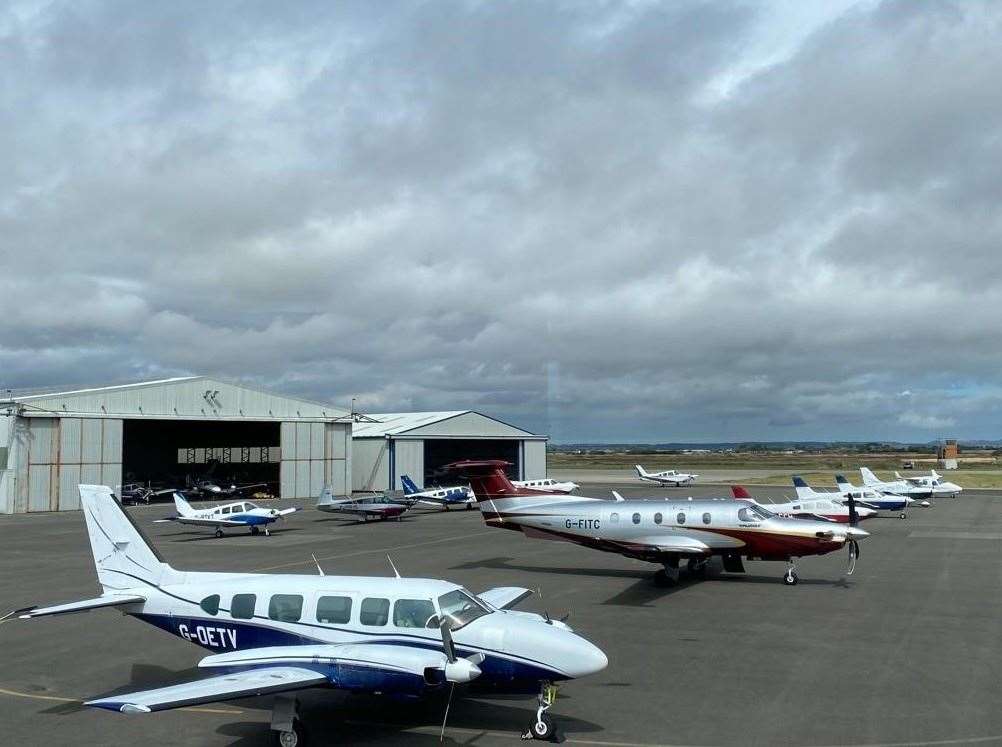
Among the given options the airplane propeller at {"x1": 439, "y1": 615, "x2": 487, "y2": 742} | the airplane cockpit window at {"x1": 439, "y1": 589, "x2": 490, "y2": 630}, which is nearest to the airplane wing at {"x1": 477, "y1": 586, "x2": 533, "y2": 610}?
the airplane cockpit window at {"x1": 439, "y1": 589, "x2": 490, "y2": 630}

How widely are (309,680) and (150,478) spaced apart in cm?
7822

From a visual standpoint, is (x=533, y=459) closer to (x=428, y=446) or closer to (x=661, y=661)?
(x=428, y=446)

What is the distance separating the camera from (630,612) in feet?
64.8

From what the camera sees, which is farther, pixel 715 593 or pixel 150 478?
pixel 150 478

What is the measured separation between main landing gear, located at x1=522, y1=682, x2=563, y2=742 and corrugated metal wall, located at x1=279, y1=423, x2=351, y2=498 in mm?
61044

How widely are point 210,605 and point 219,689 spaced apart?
3097 mm

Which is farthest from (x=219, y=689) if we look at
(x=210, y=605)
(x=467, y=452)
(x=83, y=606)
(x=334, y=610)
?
(x=467, y=452)

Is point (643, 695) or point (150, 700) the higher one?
point (150, 700)

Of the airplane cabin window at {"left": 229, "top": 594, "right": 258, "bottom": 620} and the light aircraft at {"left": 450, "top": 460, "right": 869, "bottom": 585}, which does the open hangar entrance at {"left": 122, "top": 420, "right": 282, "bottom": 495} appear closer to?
the light aircraft at {"left": 450, "top": 460, "right": 869, "bottom": 585}

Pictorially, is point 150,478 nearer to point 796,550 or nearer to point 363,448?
point 363,448

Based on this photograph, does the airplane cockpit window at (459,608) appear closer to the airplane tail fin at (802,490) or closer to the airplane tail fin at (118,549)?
the airplane tail fin at (118,549)

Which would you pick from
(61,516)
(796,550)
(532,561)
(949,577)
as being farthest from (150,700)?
(61,516)

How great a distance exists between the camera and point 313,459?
7119 centimetres

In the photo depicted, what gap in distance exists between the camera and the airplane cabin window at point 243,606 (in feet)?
40.6
